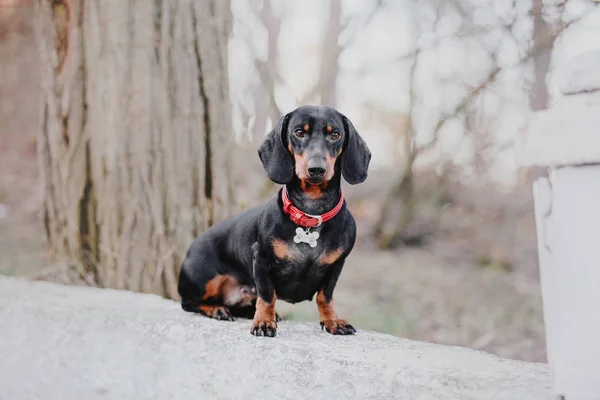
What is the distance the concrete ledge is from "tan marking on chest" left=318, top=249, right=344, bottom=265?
293 mm

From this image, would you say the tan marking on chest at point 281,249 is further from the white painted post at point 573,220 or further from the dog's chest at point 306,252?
the white painted post at point 573,220

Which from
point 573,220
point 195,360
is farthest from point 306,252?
point 573,220

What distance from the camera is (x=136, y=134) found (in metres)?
3.65

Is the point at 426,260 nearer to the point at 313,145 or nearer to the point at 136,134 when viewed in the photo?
the point at 136,134

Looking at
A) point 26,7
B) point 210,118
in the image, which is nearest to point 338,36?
point 210,118

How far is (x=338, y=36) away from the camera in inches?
284

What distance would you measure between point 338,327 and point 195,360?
58 centimetres

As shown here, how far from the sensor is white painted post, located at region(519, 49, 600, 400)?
1.55m

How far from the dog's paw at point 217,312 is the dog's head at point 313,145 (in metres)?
0.75

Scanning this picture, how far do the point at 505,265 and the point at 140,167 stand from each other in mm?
5413

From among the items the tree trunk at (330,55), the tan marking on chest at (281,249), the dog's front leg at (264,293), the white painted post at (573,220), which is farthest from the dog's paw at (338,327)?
the tree trunk at (330,55)

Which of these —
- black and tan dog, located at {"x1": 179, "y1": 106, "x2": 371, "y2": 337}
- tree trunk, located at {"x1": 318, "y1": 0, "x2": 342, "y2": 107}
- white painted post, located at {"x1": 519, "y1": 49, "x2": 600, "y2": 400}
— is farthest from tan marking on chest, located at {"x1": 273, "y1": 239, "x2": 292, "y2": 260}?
tree trunk, located at {"x1": 318, "y1": 0, "x2": 342, "y2": 107}

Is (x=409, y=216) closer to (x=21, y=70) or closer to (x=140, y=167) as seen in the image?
(x=140, y=167)

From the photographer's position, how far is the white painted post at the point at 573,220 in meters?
1.55
